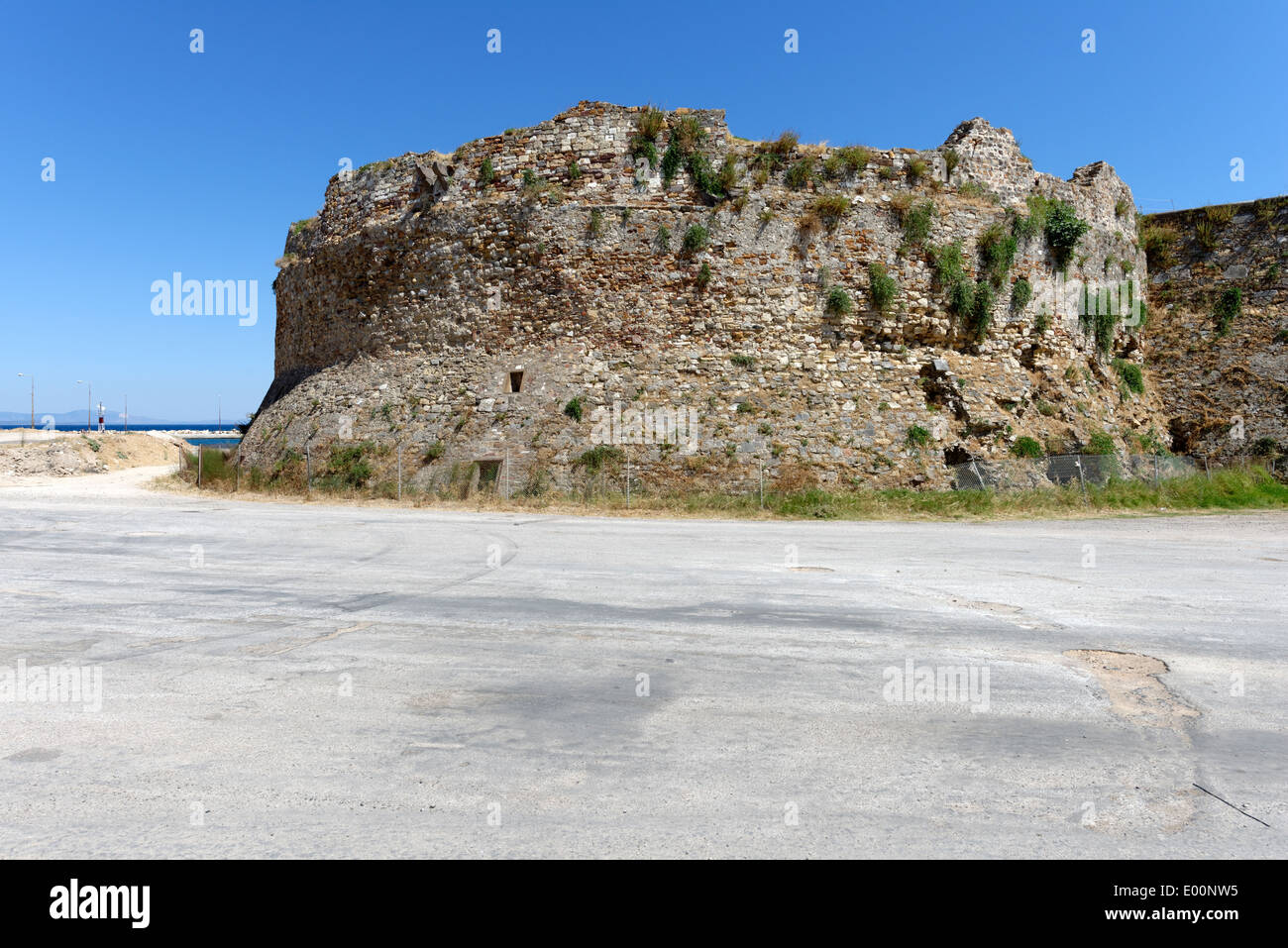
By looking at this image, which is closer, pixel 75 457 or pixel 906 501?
pixel 906 501

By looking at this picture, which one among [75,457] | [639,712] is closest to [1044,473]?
[639,712]

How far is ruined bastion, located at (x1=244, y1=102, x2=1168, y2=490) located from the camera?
1964 centimetres

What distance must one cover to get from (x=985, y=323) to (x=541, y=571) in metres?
17.1

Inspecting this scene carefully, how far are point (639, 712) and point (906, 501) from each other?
14.6 metres

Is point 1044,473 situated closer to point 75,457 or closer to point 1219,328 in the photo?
point 1219,328

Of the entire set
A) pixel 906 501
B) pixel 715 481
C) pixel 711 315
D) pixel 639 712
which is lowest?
pixel 639 712

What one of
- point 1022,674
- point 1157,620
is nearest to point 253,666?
point 1022,674

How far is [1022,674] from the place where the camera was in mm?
5457

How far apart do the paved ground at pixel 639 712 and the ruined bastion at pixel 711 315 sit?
9.74m

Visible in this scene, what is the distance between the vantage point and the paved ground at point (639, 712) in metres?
3.26

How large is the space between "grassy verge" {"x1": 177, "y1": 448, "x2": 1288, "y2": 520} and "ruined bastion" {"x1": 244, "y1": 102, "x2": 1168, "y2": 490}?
69cm

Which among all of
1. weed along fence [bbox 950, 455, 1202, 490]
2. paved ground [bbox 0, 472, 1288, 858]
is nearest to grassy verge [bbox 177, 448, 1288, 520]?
weed along fence [bbox 950, 455, 1202, 490]

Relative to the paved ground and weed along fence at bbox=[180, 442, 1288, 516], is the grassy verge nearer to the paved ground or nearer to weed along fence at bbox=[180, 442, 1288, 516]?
weed along fence at bbox=[180, 442, 1288, 516]

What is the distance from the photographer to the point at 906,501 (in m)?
17.9
